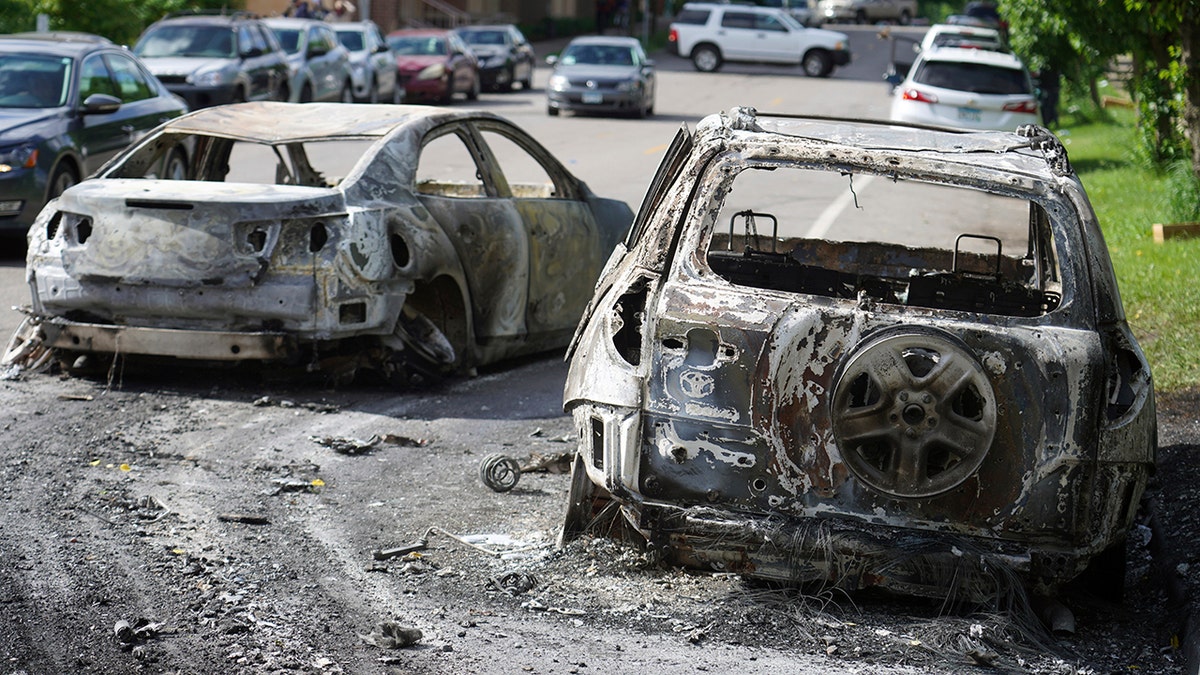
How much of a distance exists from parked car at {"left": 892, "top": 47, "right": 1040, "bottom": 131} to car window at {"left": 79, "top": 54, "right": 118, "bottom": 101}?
40.7 ft

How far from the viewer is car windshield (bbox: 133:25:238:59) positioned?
22.7 meters

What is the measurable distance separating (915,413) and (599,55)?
2682cm

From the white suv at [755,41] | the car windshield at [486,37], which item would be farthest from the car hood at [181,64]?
the white suv at [755,41]

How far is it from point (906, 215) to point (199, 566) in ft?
46.2

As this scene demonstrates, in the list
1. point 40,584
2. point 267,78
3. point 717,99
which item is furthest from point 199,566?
point 717,99

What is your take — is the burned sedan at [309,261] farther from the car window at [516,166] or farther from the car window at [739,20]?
the car window at [739,20]

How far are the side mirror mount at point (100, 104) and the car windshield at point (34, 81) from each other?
248 mm

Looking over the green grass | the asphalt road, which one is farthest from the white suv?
the green grass

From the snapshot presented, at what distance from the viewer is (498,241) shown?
8.68 meters

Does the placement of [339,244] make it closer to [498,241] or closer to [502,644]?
[498,241]

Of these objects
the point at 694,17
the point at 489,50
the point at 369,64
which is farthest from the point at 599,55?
the point at 694,17

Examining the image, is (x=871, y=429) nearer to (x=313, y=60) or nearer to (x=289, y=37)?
(x=313, y=60)

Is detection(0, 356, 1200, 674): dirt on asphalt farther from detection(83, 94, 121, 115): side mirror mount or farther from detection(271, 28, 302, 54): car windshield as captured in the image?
detection(271, 28, 302, 54): car windshield

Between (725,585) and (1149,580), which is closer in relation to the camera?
(725,585)
